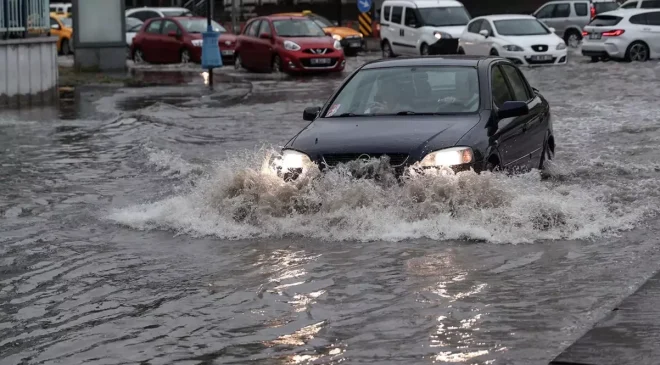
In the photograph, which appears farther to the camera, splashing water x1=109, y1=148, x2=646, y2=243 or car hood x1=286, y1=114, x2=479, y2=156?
car hood x1=286, y1=114, x2=479, y2=156

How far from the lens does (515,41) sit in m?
31.6

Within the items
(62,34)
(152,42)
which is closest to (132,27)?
(62,34)

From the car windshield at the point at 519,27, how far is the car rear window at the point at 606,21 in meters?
1.97

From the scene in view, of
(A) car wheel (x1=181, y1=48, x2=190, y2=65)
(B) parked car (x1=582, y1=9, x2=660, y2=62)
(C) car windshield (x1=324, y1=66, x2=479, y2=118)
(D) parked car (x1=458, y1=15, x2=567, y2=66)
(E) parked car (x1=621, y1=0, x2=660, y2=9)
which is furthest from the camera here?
(E) parked car (x1=621, y1=0, x2=660, y2=9)

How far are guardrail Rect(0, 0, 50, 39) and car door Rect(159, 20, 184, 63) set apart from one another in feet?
41.6

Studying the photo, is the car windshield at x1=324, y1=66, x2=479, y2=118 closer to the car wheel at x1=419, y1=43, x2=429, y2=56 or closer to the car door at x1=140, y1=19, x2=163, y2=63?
the car wheel at x1=419, y1=43, x2=429, y2=56

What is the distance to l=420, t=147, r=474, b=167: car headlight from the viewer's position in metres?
9.97

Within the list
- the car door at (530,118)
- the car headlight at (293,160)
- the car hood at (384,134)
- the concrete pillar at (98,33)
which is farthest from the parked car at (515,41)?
the car headlight at (293,160)

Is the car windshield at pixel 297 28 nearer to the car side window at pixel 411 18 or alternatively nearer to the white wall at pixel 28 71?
the car side window at pixel 411 18

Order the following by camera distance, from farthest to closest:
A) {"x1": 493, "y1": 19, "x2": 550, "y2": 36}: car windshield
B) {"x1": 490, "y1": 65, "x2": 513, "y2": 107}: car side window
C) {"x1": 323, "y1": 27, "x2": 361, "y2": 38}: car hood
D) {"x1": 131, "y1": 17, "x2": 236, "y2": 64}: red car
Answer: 1. {"x1": 323, "y1": 27, "x2": 361, "y2": 38}: car hood
2. {"x1": 131, "y1": 17, "x2": 236, "y2": 64}: red car
3. {"x1": 493, "y1": 19, "x2": 550, "y2": 36}: car windshield
4. {"x1": 490, "y1": 65, "x2": 513, "y2": 107}: car side window

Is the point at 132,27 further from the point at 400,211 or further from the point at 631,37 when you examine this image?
the point at 400,211

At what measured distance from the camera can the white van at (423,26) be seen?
34469 millimetres

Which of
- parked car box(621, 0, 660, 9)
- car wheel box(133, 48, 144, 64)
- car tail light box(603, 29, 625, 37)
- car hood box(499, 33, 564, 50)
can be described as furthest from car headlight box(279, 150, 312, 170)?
parked car box(621, 0, 660, 9)

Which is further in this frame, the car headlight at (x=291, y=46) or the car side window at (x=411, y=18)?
the car side window at (x=411, y=18)
